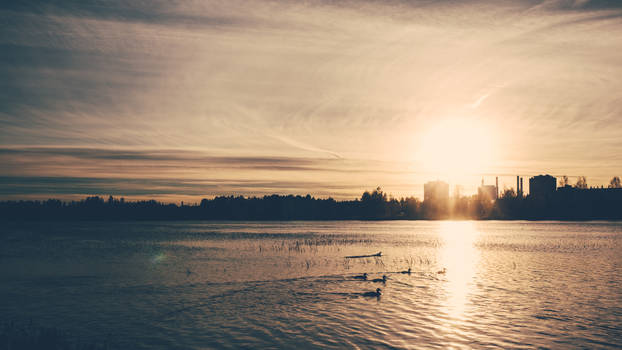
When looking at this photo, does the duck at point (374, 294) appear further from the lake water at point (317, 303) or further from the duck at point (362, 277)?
the duck at point (362, 277)

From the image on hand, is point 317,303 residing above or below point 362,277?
below

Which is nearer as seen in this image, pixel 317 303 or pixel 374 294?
pixel 317 303

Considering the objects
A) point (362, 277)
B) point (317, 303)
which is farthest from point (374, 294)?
point (362, 277)

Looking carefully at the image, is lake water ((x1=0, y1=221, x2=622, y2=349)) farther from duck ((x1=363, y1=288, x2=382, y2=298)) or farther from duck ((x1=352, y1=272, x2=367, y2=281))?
duck ((x1=352, y1=272, x2=367, y2=281))

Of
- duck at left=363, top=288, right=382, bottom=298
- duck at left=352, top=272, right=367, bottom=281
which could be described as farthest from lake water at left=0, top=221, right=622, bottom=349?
duck at left=352, top=272, right=367, bottom=281

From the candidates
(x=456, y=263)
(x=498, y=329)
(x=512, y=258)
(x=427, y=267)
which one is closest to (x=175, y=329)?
(x=498, y=329)

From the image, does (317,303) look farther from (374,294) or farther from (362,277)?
(362,277)

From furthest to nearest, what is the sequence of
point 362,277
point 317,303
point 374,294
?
point 362,277, point 374,294, point 317,303

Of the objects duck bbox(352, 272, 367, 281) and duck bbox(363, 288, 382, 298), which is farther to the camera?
duck bbox(352, 272, 367, 281)

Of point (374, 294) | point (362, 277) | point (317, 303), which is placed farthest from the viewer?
point (362, 277)

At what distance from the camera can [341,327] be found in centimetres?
2448

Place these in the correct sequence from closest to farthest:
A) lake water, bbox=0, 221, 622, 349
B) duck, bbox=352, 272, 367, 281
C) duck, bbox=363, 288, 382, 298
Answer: lake water, bbox=0, 221, 622, 349, duck, bbox=363, 288, 382, 298, duck, bbox=352, 272, 367, 281

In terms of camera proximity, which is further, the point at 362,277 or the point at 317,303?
the point at 362,277

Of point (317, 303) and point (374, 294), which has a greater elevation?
point (374, 294)
